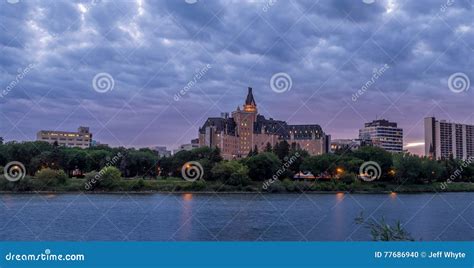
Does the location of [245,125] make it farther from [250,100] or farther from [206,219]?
[206,219]

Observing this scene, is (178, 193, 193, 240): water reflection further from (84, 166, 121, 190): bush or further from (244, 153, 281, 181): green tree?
(244, 153, 281, 181): green tree

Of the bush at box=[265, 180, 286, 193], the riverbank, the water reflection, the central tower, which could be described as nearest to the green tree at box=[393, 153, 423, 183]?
the riverbank

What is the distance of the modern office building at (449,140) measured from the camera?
28.7 m

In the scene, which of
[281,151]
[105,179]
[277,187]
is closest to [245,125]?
[281,151]

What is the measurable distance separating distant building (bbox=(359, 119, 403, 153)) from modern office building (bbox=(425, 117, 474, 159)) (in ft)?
46.4

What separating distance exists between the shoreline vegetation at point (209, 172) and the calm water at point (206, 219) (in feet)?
8.14

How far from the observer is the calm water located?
45.4 feet

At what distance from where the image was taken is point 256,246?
469 cm

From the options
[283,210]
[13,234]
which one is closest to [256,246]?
[13,234]

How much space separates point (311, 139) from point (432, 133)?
82.7ft

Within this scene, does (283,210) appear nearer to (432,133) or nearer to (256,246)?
(432,133)

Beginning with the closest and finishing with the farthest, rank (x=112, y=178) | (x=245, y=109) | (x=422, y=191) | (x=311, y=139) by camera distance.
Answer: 1. (x=112, y=178)
2. (x=422, y=191)
3. (x=245, y=109)
4. (x=311, y=139)

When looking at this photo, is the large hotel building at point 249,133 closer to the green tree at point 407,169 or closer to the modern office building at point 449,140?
the green tree at point 407,169

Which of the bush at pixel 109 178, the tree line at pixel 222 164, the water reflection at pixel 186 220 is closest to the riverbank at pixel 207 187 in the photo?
the bush at pixel 109 178
